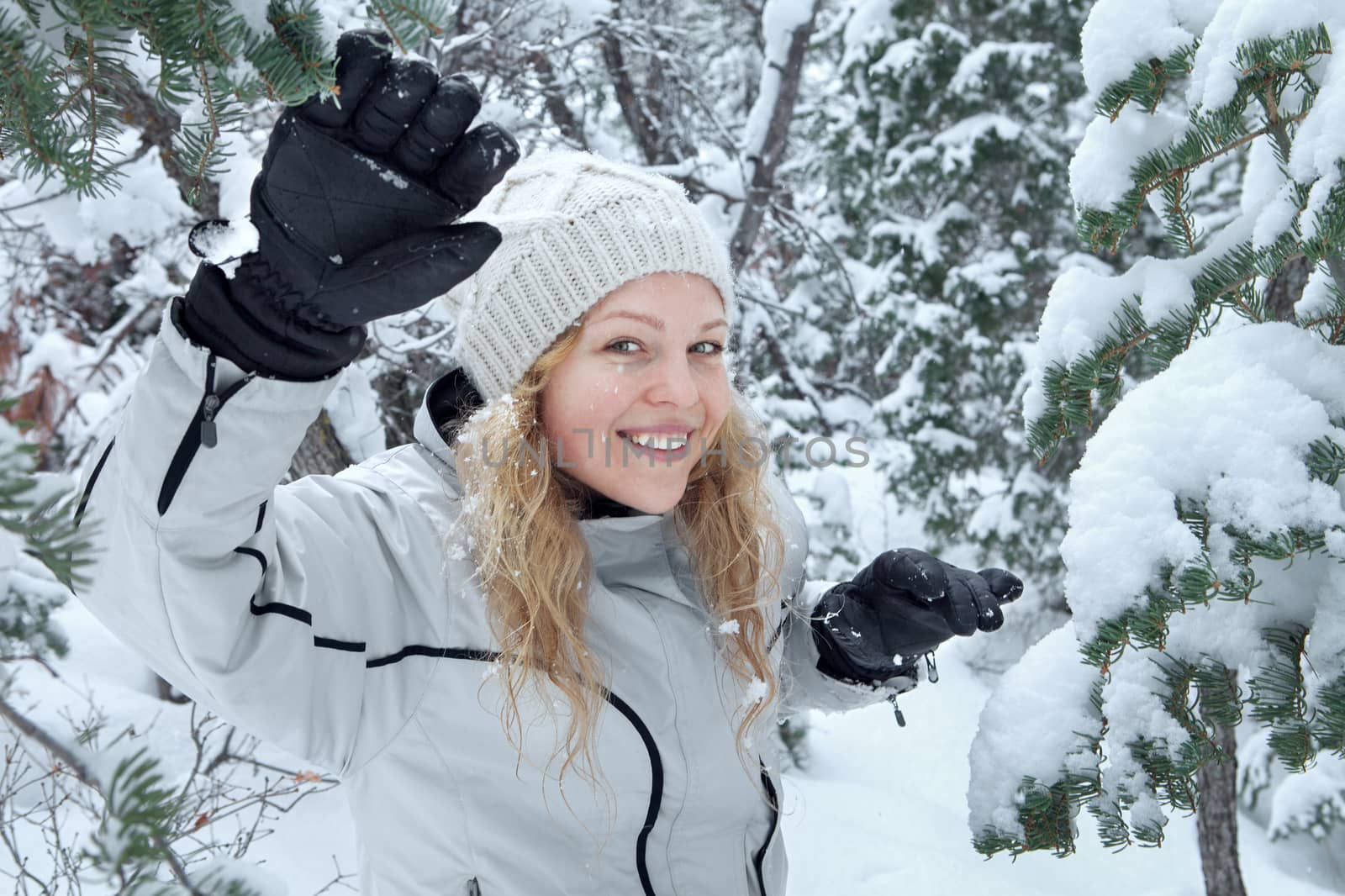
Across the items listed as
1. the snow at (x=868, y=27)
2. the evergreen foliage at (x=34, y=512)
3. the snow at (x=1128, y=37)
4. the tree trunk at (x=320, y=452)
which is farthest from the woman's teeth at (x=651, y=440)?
the snow at (x=868, y=27)

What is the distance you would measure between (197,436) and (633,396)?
842 millimetres

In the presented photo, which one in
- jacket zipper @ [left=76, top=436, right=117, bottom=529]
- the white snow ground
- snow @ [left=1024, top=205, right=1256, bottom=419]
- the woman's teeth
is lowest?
the white snow ground

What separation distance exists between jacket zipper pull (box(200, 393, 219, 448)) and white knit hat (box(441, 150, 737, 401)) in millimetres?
776

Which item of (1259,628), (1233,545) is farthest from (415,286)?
(1259,628)

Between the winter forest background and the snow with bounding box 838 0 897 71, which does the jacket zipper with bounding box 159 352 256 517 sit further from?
the snow with bounding box 838 0 897 71

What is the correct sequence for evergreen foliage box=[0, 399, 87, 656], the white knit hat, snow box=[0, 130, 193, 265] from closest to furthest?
1. evergreen foliage box=[0, 399, 87, 656]
2. the white knit hat
3. snow box=[0, 130, 193, 265]

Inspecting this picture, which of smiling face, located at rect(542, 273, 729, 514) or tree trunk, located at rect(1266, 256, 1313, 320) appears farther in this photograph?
tree trunk, located at rect(1266, 256, 1313, 320)

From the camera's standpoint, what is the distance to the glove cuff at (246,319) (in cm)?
108

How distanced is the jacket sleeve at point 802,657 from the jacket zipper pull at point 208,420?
1375 mm

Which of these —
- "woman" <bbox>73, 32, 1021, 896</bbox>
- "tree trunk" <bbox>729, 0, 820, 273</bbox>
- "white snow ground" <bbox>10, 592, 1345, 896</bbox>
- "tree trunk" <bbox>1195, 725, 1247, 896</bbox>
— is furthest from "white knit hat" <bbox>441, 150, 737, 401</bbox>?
"tree trunk" <bbox>729, 0, 820, 273</bbox>

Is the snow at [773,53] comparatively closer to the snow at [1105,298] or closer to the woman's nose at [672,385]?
the snow at [1105,298]

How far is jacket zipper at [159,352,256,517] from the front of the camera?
3.50ft

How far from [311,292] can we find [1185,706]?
166 centimetres

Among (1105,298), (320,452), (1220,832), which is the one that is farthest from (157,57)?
(1220,832)
